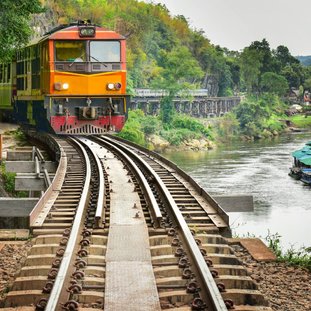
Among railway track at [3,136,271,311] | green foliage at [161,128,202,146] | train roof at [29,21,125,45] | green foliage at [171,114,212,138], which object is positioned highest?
train roof at [29,21,125,45]

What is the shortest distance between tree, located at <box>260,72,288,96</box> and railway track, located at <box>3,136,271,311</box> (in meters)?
99.1

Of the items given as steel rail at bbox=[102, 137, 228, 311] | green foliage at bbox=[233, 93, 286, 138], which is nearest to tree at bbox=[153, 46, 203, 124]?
green foliage at bbox=[233, 93, 286, 138]

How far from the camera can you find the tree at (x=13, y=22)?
17875 millimetres

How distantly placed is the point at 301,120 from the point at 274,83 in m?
8.13

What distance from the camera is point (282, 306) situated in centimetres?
584

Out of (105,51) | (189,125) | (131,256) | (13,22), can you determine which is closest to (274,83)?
(189,125)

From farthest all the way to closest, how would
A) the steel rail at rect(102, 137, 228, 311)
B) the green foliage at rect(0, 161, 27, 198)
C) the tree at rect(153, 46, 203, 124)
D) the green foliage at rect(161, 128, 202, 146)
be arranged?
the tree at rect(153, 46, 203, 124)
the green foliage at rect(161, 128, 202, 146)
the green foliage at rect(0, 161, 27, 198)
the steel rail at rect(102, 137, 228, 311)

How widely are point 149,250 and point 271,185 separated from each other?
117ft

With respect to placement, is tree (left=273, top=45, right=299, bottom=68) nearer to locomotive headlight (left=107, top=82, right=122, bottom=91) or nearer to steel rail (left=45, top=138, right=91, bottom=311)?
locomotive headlight (left=107, top=82, right=122, bottom=91)

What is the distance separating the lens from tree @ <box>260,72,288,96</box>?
354ft

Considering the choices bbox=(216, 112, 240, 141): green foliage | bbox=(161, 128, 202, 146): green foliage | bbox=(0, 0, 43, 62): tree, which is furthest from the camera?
bbox=(216, 112, 240, 141): green foliage

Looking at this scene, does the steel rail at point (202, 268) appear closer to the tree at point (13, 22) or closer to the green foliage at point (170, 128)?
the tree at point (13, 22)

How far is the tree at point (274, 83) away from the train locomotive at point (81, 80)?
89473mm

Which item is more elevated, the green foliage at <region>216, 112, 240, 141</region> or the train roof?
the train roof
